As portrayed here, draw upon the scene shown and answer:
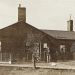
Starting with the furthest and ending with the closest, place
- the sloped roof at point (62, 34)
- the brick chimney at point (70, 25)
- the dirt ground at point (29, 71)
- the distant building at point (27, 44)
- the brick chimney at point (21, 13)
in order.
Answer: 1. the brick chimney at point (70, 25)
2. the sloped roof at point (62, 34)
3. the brick chimney at point (21, 13)
4. the distant building at point (27, 44)
5. the dirt ground at point (29, 71)

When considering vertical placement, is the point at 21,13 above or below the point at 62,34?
above

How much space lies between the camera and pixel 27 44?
4466 cm

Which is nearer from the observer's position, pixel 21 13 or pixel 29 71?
pixel 29 71

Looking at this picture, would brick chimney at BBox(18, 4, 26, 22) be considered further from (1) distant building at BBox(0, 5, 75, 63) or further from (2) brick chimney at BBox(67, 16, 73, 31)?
(2) brick chimney at BBox(67, 16, 73, 31)

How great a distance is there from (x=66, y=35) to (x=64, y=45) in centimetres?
212

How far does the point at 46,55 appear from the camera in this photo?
45375mm

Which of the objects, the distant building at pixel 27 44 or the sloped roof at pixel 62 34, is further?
the sloped roof at pixel 62 34

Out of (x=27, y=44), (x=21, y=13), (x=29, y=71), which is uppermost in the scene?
(x=21, y=13)

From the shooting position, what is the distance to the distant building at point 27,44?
142ft

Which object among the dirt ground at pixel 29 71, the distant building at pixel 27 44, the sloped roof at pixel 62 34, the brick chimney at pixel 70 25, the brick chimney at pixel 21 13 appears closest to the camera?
the dirt ground at pixel 29 71

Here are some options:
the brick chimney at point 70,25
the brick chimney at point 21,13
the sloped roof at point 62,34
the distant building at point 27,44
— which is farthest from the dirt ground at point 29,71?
the brick chimney at point 70,25

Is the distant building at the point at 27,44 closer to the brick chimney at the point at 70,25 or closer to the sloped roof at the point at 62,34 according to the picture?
the sloped roof at the point at 62,34

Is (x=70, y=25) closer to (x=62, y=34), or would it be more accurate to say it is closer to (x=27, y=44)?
(x=62, y=34)

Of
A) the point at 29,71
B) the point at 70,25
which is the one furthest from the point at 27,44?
the point at 29,71
